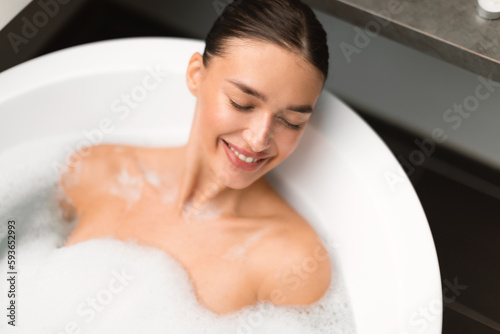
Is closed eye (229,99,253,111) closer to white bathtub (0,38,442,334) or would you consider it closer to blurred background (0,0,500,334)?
white bathtub (0,38,442,334)

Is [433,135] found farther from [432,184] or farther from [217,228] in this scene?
[217,228]

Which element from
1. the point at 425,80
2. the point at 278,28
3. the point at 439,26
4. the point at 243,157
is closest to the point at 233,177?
the point at 243,157

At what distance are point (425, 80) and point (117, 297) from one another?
117 centimetres

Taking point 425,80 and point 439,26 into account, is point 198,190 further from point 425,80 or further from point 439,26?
point 425,80

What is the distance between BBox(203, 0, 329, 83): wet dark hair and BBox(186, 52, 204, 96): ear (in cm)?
6

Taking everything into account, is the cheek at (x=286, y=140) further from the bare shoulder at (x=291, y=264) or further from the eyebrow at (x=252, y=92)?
the bare shoulder at (x=291, y=264)

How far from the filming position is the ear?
1.23 metres

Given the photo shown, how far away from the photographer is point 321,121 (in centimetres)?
140

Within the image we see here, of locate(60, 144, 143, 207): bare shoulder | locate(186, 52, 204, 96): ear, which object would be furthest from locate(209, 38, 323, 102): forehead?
locate(60, 144, 143, 207): bare shoulder

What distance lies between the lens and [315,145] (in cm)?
141

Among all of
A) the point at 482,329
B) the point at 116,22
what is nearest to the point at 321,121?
the point at 482,329

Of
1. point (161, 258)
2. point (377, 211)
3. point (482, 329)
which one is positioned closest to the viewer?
point (377, 211)

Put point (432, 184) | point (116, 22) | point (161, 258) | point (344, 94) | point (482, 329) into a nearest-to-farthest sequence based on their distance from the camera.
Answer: point (161, 258) < point (482, 329) < point (432, 184) < point (344, 94) < point (116, 22)

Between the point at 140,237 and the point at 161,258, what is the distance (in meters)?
0.07
